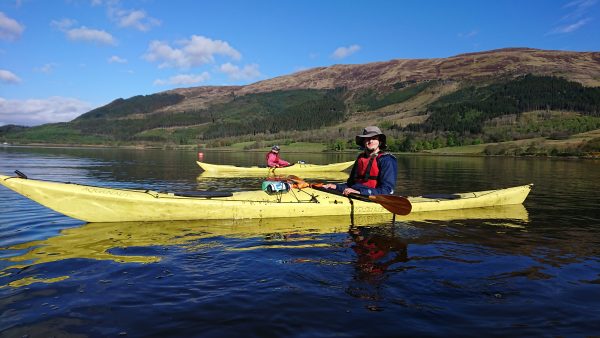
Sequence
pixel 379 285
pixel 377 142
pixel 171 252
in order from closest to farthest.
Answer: pixel 379 285, pixel 171 252, pixel 377 142

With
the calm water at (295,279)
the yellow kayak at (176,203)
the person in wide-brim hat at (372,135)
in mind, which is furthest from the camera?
the person in wide-brim hat at (372,135)

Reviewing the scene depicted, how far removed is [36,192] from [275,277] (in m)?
7.27

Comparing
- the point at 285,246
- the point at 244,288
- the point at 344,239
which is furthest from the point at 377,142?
the point at 244,288

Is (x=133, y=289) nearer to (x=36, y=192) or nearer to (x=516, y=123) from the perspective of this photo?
(x=36, y=192)

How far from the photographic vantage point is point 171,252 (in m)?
8.90

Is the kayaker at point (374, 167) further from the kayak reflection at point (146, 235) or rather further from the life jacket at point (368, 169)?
the kayak reflection at point (146, 235)

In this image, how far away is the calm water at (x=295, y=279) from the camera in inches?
216

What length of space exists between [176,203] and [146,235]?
1442 millimetres

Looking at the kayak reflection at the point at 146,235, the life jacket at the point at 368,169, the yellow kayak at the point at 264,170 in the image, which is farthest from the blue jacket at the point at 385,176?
the yellow kayak at the point at 264,170

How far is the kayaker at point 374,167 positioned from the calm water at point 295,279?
4.12ft

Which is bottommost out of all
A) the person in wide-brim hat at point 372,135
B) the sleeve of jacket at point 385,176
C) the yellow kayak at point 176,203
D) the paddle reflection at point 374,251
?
the paddle reflection at point 374,251

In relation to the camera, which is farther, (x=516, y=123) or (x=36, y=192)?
(x=516, y=123)

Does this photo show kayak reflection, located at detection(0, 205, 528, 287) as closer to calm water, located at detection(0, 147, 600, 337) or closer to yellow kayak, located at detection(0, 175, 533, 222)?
calm water, located at detection(0, 147, 600, 337)

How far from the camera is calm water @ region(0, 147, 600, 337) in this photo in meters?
5.48
